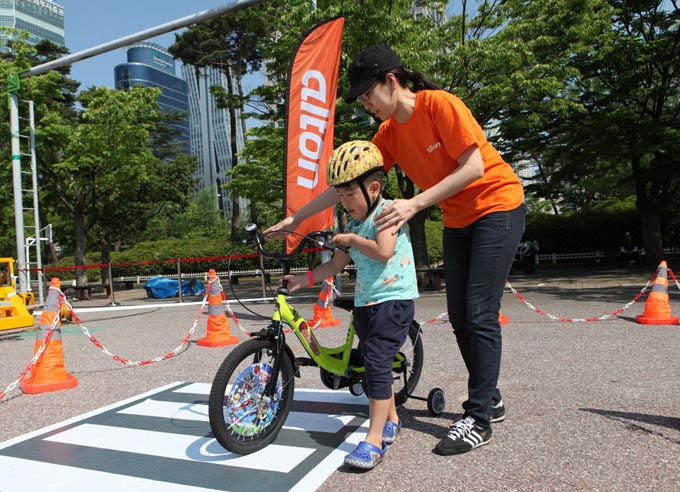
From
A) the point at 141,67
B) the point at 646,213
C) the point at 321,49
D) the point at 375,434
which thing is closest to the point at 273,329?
the point at 375,434

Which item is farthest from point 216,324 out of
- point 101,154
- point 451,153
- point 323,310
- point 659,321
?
point 101,154

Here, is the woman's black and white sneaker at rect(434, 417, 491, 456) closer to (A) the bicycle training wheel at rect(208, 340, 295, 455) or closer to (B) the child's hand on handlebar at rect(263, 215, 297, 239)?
(A) the bicycle training wheel at rect(208, 340, 295, 455)

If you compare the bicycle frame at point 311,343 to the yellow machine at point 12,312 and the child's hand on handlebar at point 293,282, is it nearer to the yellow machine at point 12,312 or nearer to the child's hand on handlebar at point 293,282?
the child's hand on handlebar at point 293,282

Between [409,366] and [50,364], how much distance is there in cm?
364

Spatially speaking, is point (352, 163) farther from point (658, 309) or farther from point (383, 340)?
point (658, 309)

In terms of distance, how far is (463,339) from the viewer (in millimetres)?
3527

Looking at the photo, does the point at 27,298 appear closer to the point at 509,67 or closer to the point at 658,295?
the point at 658,295

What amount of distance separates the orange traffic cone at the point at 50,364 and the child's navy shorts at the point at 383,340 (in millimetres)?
3740

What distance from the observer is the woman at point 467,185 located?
304 cm

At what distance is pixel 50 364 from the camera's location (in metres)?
5.48

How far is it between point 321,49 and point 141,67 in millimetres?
203807

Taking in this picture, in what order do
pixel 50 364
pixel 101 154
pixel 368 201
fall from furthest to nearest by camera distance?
pixel 101 154
pixel 50 364
pixel 368 201

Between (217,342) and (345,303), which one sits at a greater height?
(345,303)

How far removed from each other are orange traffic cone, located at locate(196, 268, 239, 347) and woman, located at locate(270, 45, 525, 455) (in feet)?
15.9
